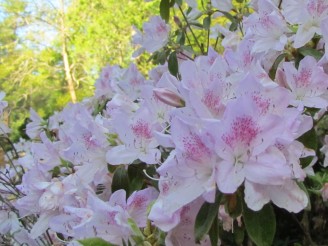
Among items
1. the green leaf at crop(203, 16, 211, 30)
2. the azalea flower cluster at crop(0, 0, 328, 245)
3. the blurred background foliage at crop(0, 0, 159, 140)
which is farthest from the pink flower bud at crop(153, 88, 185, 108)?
the blurred background foliage at crop(0, 0, 159, 140)

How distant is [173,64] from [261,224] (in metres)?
1.25

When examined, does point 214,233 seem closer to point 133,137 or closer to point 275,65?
point 133,137

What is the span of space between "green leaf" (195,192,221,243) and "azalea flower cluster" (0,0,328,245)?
2 cm

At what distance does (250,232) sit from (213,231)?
73 mm

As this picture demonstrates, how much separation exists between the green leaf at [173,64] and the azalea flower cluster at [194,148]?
65cm

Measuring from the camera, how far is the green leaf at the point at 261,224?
75 cm

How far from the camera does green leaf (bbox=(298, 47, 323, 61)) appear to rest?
1.21m

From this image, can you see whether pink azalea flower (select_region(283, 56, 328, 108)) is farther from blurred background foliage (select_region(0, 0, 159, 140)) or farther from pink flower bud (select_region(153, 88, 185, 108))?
blurred background foliage (select_region(0, 0, 159, 140))

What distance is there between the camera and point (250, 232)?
0.75 m

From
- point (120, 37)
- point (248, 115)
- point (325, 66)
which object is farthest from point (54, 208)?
point (120, 37)

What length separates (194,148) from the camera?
721 millimetres

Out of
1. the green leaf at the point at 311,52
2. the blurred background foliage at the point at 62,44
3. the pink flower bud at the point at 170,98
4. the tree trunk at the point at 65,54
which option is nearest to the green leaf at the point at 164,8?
the green leaf at the point at 311,52

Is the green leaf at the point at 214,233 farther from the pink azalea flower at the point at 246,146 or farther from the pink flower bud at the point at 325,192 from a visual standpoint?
the pink flower bud at the point at 325,192

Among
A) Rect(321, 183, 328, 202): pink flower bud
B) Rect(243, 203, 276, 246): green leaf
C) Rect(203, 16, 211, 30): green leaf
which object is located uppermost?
Rect(243, 203, 276, 246): green leaf
